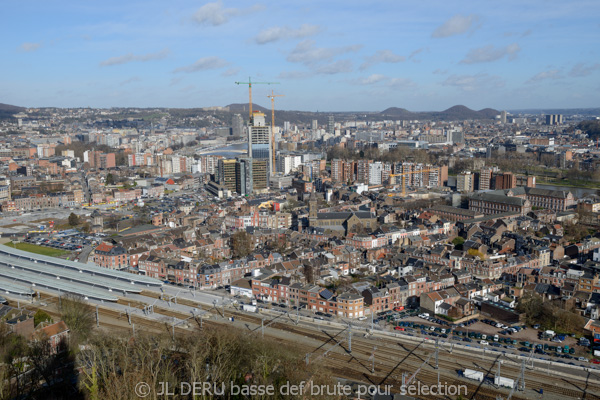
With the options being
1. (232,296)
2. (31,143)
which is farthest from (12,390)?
(31,143)

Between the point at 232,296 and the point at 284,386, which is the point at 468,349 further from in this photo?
the point at 232,296

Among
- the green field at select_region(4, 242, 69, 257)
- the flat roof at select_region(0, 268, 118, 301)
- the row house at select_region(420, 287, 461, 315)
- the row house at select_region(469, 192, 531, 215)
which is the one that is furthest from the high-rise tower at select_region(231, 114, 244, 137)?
the row house at select_region(420, 287, 461, 315)

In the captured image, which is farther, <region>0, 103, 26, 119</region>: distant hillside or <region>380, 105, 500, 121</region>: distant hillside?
<region>380, 105, 500, 121</region>: distant hillside

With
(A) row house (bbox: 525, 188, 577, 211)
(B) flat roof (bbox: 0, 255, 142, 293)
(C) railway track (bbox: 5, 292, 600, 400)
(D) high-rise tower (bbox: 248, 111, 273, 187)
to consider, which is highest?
(D) high-rise tower (bbox: 248, 111, 273, 187)

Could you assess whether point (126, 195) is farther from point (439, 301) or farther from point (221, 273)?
point (439, 301)

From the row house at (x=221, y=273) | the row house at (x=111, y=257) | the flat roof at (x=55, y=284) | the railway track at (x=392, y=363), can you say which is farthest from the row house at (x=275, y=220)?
the railway track at (x=392, y=363)

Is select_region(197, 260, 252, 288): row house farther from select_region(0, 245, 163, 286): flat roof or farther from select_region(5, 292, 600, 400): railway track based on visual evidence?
select_region(5, 292, 600, 400): railway track

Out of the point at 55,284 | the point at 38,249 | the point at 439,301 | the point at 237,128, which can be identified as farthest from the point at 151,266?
the point at 237,128
